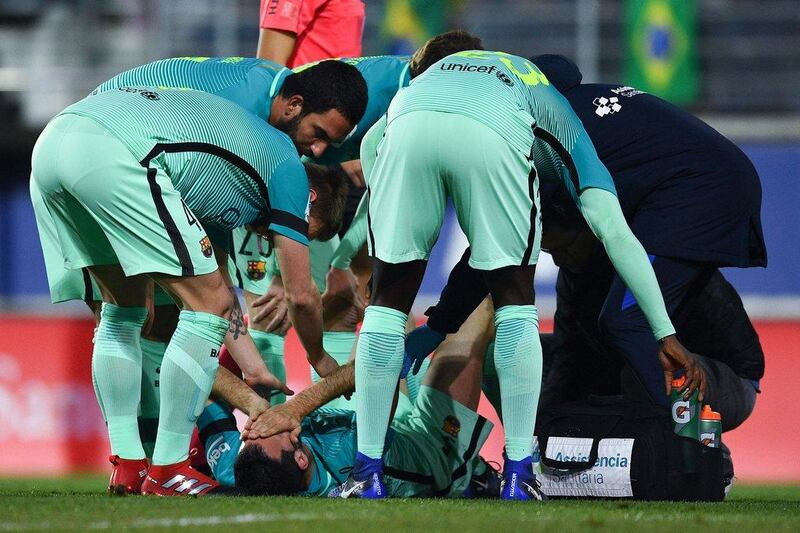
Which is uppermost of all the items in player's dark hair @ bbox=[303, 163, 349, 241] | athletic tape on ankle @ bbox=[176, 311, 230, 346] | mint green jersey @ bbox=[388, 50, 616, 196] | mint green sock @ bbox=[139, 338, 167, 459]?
mint green jersey @ bbox=[388, 50, 616, 196]

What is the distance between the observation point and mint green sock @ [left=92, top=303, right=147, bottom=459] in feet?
14.1

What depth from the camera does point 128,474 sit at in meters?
4.23

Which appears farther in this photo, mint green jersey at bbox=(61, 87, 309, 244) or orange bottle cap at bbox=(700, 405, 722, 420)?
orange bottle cap at bbox=(700, 405, 722, 420)

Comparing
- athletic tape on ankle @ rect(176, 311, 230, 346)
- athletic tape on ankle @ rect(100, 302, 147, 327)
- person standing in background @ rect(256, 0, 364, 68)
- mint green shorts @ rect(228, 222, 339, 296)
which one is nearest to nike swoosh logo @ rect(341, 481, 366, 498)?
athletic tape on ankle @ rect(176, 311, 230, 346)

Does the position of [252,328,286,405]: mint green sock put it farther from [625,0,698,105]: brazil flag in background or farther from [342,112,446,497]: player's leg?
[625,0,698,105]: brazil flag in background

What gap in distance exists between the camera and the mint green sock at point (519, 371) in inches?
153

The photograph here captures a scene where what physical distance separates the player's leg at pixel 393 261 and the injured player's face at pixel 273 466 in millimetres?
254

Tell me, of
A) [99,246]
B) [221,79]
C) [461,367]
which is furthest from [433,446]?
[221,79]

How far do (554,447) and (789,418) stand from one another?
318 cm

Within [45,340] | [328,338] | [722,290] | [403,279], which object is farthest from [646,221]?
[45,340]

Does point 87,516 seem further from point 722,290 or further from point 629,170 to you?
point 722,290

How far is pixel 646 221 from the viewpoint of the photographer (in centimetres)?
473

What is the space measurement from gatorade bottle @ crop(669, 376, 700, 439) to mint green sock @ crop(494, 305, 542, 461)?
591 mm

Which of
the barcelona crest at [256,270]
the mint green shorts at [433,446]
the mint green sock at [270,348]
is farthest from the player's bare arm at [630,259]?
the barcelona crest at [256,270]
